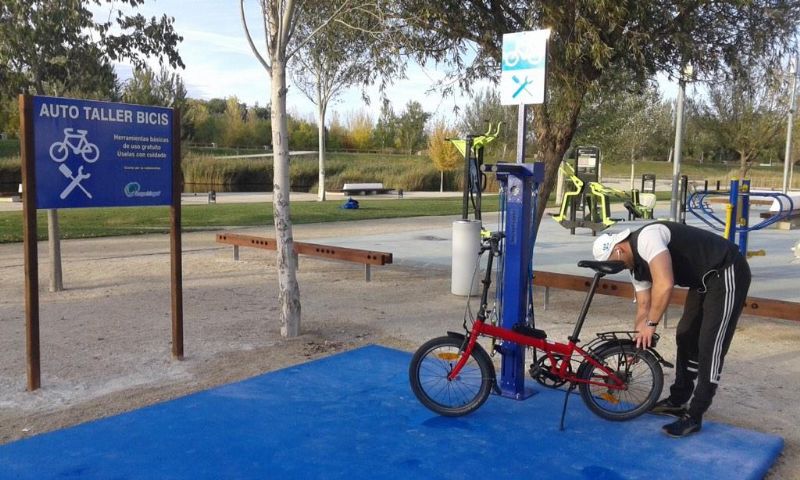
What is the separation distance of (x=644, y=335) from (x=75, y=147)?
4.22 metres

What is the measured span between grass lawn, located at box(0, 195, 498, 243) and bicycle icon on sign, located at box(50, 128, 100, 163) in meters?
9.55

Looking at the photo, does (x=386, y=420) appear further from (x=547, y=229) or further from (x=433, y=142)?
(x=433, y=142)

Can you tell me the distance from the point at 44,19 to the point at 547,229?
1274cm

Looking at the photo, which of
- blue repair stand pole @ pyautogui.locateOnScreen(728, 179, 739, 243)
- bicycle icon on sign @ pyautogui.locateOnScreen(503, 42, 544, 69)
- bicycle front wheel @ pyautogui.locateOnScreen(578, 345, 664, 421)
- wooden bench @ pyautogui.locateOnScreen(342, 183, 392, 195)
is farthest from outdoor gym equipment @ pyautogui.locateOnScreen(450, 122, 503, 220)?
wooden bench @ pyautogui.locateOnScreen(342, 183, 392, 195)

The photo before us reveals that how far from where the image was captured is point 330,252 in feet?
33.6

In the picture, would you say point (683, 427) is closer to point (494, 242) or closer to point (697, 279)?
point (697, 279)

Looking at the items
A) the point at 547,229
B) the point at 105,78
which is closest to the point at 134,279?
the point at 105,78

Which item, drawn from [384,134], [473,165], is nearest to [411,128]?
[384,134]

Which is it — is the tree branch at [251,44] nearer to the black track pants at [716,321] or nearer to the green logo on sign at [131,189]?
the green logo on sign at [131,189]

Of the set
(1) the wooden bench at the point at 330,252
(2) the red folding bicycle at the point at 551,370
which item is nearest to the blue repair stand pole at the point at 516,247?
(2) the red folding bicycle at the point at 551,370

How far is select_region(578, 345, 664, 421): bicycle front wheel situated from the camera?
15.4ft

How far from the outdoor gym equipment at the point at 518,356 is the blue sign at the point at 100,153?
2735mm

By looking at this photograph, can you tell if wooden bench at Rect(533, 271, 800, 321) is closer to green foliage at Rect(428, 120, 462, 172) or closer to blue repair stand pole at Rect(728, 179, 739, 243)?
blue repair stand pole at Rect(728, 179, 739, 243)

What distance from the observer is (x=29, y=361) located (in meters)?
5.31
